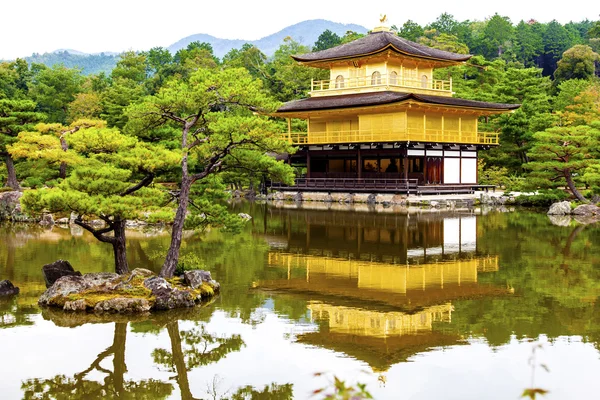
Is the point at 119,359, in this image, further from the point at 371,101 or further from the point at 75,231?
the point at 371,101

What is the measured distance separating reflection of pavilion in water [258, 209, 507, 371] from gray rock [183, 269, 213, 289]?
4.84 feet

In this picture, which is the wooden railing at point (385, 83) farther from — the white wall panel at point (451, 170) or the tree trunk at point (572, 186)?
the tree trunk at point (572, 186)

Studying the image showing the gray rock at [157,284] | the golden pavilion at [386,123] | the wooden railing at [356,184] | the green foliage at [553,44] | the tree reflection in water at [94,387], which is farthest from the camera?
the green foliage at [553,44]

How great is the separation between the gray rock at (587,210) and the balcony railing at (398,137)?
9408 millimetres

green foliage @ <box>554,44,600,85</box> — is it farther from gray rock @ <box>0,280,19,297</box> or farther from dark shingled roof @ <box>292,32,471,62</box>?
gray rock @ <box>0,280,19,297</box>

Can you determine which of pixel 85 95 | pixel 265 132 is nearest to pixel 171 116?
pixel 265 132

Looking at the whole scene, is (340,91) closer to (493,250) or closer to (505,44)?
(493,250)

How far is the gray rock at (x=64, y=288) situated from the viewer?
514 inches

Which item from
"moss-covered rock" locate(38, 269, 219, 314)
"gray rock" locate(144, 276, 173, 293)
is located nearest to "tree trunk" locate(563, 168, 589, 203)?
"moss-covered rock" locate(38, 269, 219, 314)

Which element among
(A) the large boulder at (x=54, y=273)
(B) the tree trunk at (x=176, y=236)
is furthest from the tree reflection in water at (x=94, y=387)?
(A) the large boulder at (x=54, y=273)

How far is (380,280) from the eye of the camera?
Result: 15484 mm

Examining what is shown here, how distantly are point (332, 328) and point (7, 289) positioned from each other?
269 inches

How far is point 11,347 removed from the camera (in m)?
10.6

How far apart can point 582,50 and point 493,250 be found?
5457 cm
